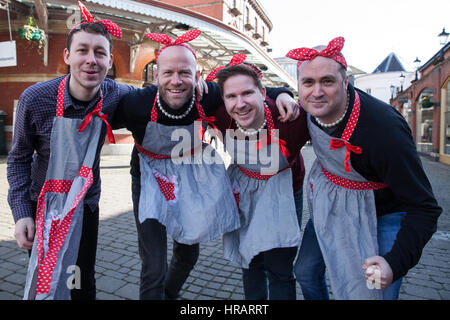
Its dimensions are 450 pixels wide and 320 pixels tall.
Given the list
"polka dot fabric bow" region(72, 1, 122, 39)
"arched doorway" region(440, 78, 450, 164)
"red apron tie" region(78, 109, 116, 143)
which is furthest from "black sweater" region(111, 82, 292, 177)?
"arched doorway" region(440, 78, 450, 164)

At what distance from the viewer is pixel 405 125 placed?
1915 millimetres

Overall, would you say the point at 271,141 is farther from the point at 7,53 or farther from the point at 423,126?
the point at 423,126

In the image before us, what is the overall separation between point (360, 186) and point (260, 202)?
67 centimetres

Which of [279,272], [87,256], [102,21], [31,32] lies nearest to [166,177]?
[87,256]

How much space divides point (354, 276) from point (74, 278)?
6.09 feet

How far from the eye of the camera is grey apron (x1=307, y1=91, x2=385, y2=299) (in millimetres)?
1989

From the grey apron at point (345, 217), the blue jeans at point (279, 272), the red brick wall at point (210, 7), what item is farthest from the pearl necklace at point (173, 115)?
the red brick wall at point (210, 7)

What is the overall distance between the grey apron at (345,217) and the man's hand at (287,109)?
5.6 inches

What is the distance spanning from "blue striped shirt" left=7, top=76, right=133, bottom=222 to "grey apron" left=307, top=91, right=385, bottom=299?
166cm

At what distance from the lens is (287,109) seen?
7.62ft

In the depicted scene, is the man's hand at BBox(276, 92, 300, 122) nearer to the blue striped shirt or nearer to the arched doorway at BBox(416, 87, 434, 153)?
the blue striped shirt

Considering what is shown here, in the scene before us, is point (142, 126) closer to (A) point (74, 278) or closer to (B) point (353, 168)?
(A) point (74, 278)

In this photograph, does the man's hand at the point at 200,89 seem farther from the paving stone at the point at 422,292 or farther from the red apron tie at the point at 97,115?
the paving stone at the point at 422,292

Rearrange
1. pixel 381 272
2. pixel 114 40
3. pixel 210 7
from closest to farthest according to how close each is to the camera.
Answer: pixel 381 272
pixel 114 40
pixel 210 7
